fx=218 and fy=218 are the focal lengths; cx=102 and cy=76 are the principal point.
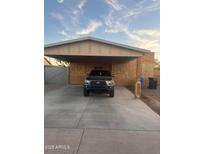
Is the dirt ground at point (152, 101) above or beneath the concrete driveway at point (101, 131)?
above

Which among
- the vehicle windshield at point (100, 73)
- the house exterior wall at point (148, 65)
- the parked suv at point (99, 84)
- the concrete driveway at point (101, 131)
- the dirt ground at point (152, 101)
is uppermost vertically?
the house exterior wall at point (148, 65)

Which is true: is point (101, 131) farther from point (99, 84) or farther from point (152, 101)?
point (99, 84)

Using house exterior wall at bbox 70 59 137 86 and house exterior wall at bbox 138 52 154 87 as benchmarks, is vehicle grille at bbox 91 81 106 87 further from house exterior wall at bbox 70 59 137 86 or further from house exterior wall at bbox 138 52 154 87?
house exterior wall at bbox 138 52 154 87

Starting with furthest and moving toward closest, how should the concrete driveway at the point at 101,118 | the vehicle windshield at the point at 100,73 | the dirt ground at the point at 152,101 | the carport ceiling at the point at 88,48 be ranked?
the vehicle windshield at the point at 100,73 → the carport ceiling at the point at 88,48 → the dirt ground at the point at 152,101 → the concrete driveway at the point at 101,118

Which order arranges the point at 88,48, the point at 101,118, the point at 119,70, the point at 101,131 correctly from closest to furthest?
1. the point at 101,131
2. the point at 101,118
3. the point at 88,48
4. the point at 119,70

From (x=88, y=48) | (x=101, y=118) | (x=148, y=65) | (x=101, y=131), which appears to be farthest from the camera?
(x=148, y=65)

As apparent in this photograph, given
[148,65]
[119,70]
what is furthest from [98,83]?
[148,65]

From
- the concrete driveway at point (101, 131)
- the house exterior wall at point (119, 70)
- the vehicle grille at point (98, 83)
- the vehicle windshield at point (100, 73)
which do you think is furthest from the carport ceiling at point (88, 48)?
the house exterior wall at point (119, 70)

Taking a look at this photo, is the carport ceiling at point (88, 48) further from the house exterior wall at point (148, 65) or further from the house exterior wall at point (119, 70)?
the house exterior wall at point (148, 65)

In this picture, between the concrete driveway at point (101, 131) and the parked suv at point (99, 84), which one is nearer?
the concrete driveway at point (101, 131)

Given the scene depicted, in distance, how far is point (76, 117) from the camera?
24.2ft
